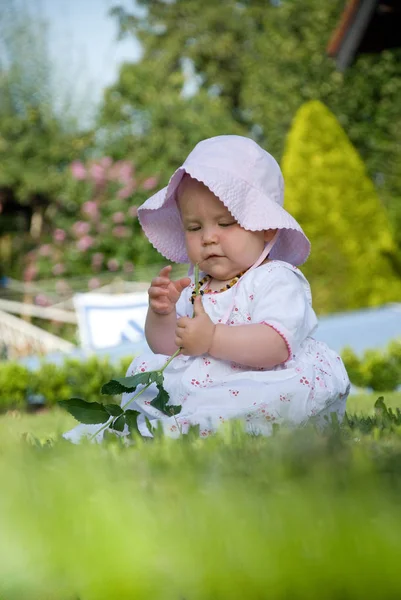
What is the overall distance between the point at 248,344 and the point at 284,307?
208 mm

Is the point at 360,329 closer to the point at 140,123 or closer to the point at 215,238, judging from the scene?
the point at 215,238

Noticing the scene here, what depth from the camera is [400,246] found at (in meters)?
14.3

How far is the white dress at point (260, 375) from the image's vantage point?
2771mm

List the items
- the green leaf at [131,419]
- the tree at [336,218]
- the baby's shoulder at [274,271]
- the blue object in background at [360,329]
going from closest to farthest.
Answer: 1. the green leaf at [131,419]
2. the baby's shoulder at [274,271]
3. the blue object in background at [360,329]
4. the tree at [336,218]

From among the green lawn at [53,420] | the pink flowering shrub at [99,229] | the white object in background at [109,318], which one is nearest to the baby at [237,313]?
the green lawn at [53,420]

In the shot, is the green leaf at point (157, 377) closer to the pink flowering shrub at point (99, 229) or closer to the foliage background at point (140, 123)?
the foliage background at point (140, 123)

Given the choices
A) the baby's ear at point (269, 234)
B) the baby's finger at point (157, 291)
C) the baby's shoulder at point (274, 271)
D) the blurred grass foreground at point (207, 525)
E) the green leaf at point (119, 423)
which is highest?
the blurred grass foreground at point (207, 525)

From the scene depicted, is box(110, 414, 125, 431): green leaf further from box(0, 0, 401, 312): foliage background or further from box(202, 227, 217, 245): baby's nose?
box(0, 0, 401, 312): foliage background

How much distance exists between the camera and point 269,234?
10.6 feet

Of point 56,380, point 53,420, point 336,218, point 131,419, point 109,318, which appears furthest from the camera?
point 336,218

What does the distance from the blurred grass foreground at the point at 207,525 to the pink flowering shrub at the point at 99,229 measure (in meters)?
13.7

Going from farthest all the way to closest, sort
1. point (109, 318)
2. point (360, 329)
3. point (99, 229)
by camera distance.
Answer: point (99, 229)
point (360, 329)
point (109, 318)

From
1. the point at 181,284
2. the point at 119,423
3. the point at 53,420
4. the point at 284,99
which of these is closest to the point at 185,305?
the point at 181,284

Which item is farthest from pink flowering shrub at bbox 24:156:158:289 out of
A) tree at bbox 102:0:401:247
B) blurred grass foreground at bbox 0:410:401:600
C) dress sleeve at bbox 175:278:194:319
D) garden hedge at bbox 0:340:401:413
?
blurred grass foreground at bbox 0:410:401:600
